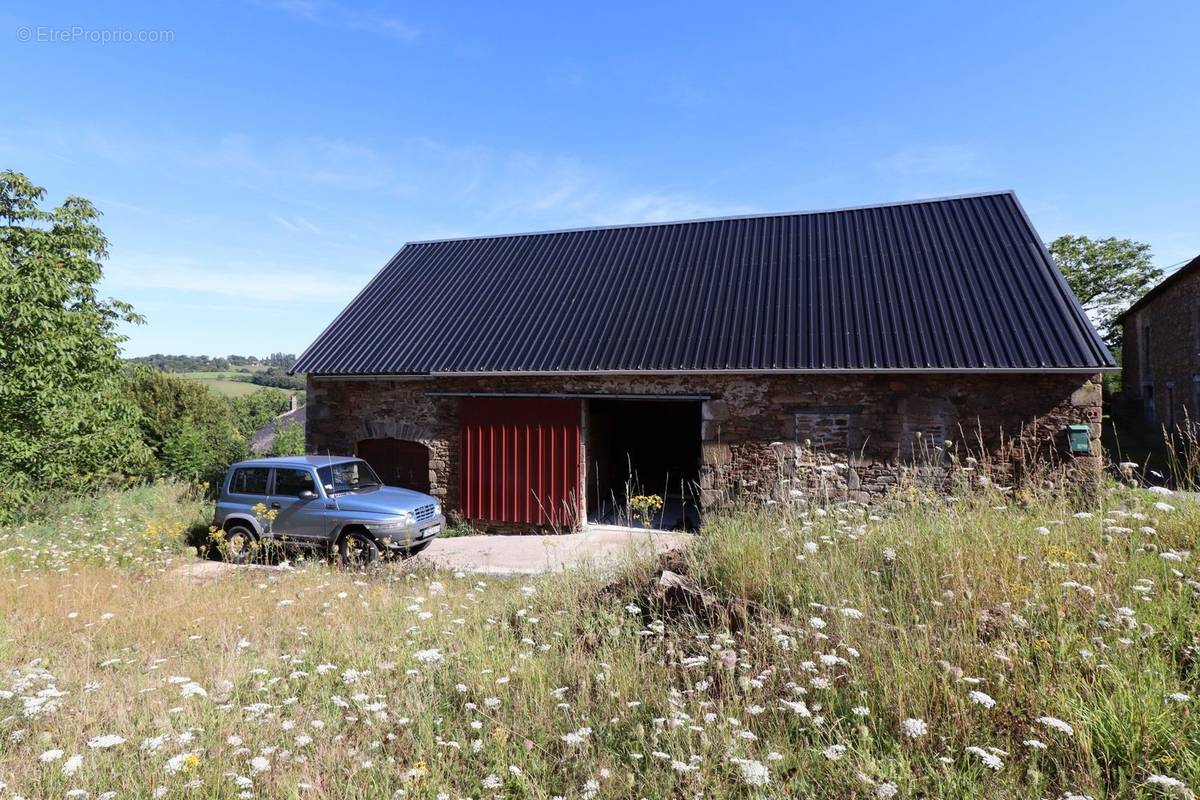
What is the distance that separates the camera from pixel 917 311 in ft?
33.1

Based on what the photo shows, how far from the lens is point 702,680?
10.6 ft

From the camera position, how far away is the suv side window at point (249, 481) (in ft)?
29.5

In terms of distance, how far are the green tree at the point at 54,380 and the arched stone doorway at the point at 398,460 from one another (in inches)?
190

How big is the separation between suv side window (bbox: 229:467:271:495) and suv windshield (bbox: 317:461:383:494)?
3.08ft

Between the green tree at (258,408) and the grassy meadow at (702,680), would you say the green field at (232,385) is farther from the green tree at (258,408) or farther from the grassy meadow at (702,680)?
the grassy meadow at (702,680)

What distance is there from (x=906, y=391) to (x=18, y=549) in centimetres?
1253

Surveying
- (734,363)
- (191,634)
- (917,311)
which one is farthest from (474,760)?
(917,311)

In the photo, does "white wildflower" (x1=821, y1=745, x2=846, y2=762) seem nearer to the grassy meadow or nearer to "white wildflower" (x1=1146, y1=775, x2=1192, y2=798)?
the grassy meadow

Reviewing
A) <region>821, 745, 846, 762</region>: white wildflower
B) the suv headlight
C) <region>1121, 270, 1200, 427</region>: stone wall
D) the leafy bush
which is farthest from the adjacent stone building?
the leafy bush

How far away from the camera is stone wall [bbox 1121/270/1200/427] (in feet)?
60.7

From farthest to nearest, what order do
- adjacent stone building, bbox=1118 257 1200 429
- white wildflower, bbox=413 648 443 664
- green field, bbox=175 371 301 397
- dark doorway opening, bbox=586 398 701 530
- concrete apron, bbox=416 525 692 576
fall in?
green field, bbox=175 371 301 397, adjacent stone building, bbox=1118 257 1200 429, dark doorway opening, bbox=586 398 701 530, concrete apron, bbox=416 525 692 576, white wildflower, bbox=413 648 443 664

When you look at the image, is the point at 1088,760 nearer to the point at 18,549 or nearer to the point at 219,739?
the point at 219,739

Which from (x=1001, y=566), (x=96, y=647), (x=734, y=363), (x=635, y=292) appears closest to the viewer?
(x=1001, y=566)

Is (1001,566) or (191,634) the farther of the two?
(191,634)
